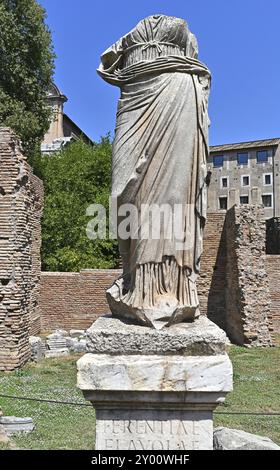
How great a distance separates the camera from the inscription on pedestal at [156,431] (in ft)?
9.61

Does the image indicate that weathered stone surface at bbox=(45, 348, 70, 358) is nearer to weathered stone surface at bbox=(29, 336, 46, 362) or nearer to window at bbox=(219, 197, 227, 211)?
weathered stone surface at bbox=(29, 336, 46, 362)

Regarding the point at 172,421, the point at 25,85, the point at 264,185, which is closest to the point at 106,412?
the point at 172,421

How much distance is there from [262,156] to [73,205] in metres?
32.2

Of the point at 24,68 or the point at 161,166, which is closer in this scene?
the point at 161,166

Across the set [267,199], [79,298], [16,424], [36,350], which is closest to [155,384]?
[16,424]

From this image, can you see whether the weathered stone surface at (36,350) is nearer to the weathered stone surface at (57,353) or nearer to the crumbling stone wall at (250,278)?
the weathered stone surface at (57,353)

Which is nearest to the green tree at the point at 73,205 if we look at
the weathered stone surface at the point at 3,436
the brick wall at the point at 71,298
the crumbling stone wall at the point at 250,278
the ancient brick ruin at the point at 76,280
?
the brick wall at the point at 71,298

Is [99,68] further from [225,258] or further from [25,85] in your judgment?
[25,85]

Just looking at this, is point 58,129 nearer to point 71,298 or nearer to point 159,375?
point 71,298

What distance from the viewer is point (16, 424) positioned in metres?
6.43

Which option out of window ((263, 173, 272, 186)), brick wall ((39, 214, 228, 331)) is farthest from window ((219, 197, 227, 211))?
brick wall ((39, 214, 228, 331))

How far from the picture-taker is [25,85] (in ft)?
70.9

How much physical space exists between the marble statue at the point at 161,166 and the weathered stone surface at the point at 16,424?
383 cm
